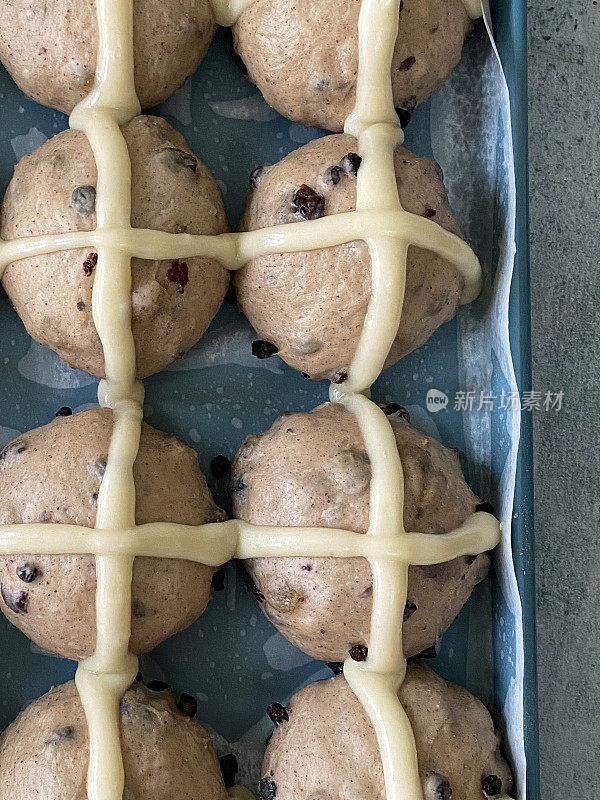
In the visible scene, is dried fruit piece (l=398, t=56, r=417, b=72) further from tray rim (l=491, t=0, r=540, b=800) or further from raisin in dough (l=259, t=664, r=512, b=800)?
raisin in dough (l=259, t=664, r=512, b=800)

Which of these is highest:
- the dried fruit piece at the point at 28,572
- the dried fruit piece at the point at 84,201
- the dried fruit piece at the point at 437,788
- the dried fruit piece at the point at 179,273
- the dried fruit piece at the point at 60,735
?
the dried fruit piece at the point at 84,201

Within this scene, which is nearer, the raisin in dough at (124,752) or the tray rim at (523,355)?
the raisin in dough at (124,752)

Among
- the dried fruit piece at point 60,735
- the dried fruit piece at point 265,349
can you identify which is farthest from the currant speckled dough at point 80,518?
the dried fruit piece at point 265,349

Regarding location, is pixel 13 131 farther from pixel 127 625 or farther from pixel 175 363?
pixel 127 625

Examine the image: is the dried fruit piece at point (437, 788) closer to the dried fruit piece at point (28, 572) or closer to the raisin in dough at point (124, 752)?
the raisin in dough at point (124, 752)

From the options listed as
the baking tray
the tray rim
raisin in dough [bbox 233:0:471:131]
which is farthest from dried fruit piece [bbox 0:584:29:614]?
raisin in dough [bbox 233:0:471:131]

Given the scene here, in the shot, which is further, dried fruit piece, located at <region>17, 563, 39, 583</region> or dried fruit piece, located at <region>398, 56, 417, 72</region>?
dried fruit piece, located at <region>398, 56, 417, 72</region>
